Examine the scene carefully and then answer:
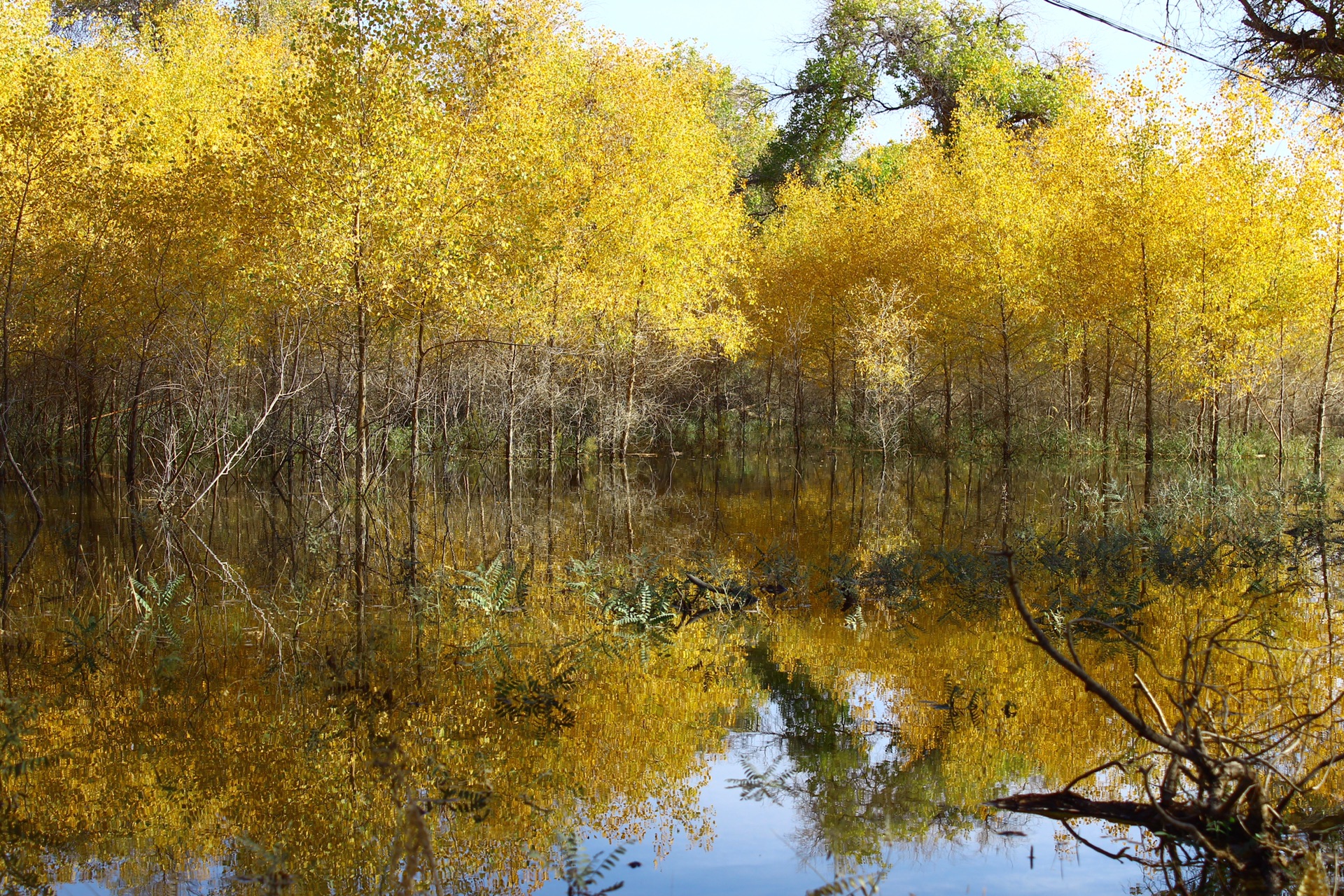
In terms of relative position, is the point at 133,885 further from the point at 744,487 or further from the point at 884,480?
the point at 884,480

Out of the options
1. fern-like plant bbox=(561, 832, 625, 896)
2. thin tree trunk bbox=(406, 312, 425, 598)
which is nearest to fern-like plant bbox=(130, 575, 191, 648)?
thin tree trunk bbox=(406, 312, 425, 598)

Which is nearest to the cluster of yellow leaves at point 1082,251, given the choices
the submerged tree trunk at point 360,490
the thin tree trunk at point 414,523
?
the thin tree trunk at point 414,523

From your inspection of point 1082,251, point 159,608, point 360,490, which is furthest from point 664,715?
point 1082,251

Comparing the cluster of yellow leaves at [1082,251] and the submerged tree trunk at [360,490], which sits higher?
the cluster of yellow leaves at [1082,251]

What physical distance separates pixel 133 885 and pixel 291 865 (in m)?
0.54

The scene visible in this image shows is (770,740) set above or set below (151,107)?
below

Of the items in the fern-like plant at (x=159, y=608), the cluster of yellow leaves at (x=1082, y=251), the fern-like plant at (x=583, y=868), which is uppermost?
the cluster of yellow leaves at (x=1082, y=251)

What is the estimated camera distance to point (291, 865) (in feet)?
12.7

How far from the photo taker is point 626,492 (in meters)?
18.7

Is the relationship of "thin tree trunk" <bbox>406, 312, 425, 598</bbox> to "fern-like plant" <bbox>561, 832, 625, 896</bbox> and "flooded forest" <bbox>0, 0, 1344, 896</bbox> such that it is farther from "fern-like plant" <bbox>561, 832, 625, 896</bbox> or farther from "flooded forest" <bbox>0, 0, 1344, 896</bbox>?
"fern-like plant" <bbox>561, 832, 625, 896</bbox>

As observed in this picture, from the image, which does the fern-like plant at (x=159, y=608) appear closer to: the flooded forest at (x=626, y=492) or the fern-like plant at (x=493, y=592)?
the flooded forest at (x=626, y=492)

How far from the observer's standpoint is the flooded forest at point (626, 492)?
4.25 metres

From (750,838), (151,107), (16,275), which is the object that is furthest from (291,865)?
(151,107)

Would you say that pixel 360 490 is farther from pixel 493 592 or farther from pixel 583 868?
pixel 583 868
